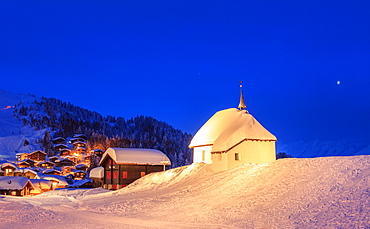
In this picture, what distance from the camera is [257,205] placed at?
20.3 m

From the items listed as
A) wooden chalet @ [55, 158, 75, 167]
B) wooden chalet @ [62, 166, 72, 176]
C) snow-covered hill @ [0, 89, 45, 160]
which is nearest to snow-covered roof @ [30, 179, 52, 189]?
wooden chalet @ [62, 166, 72, 176]

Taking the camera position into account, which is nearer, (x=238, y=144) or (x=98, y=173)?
(x=238, y=144)

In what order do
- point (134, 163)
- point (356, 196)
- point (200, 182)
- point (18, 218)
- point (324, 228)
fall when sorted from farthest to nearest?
point (134, 163)
point (200, 182)
point (18, 218)
point (356, 196)
point (324, 228)

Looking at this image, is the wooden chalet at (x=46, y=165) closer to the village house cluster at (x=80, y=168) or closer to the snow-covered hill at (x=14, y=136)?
the village house cluster at (x=80, y=168)

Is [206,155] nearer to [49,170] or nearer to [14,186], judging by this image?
[14,186]

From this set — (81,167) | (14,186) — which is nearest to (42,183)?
(14,186)

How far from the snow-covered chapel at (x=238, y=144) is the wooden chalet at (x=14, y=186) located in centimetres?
3751

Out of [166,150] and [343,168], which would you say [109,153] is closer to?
[343,168]

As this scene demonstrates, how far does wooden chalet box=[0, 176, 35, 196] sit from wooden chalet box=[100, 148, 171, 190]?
71.6 ft

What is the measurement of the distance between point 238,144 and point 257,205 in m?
18.4

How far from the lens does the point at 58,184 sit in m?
82.1

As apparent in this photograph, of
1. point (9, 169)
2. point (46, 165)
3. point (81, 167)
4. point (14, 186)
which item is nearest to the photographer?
point (14, 186)

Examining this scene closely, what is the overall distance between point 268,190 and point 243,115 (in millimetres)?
21342

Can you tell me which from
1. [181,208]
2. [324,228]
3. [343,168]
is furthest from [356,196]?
[181,208]
